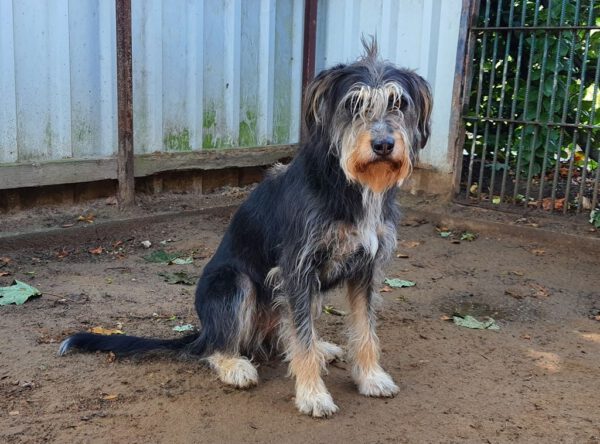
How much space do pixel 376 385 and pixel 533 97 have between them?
4.32 metres

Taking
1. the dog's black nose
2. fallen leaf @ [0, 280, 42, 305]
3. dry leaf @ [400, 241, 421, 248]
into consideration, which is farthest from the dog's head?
dry leaf @ [400, 241, 421, 248]

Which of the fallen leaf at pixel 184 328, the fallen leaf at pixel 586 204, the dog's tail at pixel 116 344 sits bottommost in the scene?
the fallen leaf at pixel 184 328

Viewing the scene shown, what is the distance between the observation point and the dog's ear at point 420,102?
10.8 feet

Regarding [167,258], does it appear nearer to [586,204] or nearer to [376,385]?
[376,385]

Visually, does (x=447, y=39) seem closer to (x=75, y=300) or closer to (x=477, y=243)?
(x=477, y=243)

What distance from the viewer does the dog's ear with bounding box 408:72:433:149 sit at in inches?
129

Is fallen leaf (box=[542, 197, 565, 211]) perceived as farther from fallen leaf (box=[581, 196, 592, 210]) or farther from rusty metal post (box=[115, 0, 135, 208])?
rusty metal post (box=[115, 0, 135, 208])

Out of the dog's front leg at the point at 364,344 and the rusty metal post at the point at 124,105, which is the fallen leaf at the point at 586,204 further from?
the rusty metal post at the point at 124,105

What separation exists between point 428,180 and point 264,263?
163 inches

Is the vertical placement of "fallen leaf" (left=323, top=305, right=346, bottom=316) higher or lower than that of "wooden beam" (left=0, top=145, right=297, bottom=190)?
lower

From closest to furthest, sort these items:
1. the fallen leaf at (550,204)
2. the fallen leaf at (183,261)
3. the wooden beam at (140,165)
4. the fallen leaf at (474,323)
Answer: the fallen leaf at (474,323), the fallen leaf at (183,261), the wooden beam at (140,165), the fallen leaf at (550,204)

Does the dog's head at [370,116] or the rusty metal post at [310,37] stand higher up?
the rusty metal post at [310,37]

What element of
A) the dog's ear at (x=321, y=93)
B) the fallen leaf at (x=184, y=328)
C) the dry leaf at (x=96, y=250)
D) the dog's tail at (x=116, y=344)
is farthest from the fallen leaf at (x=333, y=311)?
the dry leaf at (x=96, y=250)

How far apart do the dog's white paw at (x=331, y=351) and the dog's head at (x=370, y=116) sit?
1.21m
